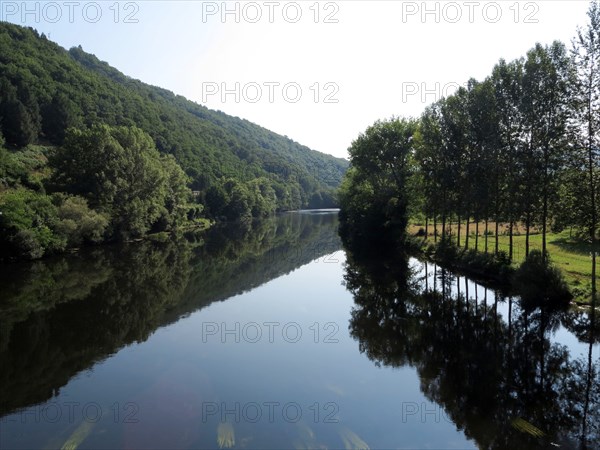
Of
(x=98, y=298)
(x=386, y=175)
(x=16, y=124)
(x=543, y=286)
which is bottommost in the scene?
(x=98, y=298)

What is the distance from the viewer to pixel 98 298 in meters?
30.3

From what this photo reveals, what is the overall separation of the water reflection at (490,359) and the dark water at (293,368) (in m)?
0.08

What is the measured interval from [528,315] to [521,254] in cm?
1398

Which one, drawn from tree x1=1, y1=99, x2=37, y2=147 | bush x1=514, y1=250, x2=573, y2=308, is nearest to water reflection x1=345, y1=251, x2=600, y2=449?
bush x1=514, y1=250, x2=573, y2=308

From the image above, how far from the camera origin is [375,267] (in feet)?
139

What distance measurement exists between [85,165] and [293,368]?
5862 cm

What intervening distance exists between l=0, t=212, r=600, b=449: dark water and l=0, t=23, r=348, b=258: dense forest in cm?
1828

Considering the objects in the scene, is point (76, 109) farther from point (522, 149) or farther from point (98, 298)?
point (522, 149)

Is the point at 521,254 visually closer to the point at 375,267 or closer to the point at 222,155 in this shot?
the point at 375,267

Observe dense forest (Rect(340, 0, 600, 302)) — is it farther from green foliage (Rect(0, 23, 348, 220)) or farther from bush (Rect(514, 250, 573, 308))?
green foliage (Rect(0, 23, 348, 220))

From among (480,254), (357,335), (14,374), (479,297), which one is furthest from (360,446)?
(480,254)

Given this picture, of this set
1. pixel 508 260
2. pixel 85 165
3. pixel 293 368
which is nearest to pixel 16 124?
pixel 85 165

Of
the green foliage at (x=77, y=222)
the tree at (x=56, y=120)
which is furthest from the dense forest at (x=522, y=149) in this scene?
the tree at (x=56, y=120)

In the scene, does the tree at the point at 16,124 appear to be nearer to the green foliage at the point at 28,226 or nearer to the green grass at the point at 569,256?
the green foliage at the point at 28,226
